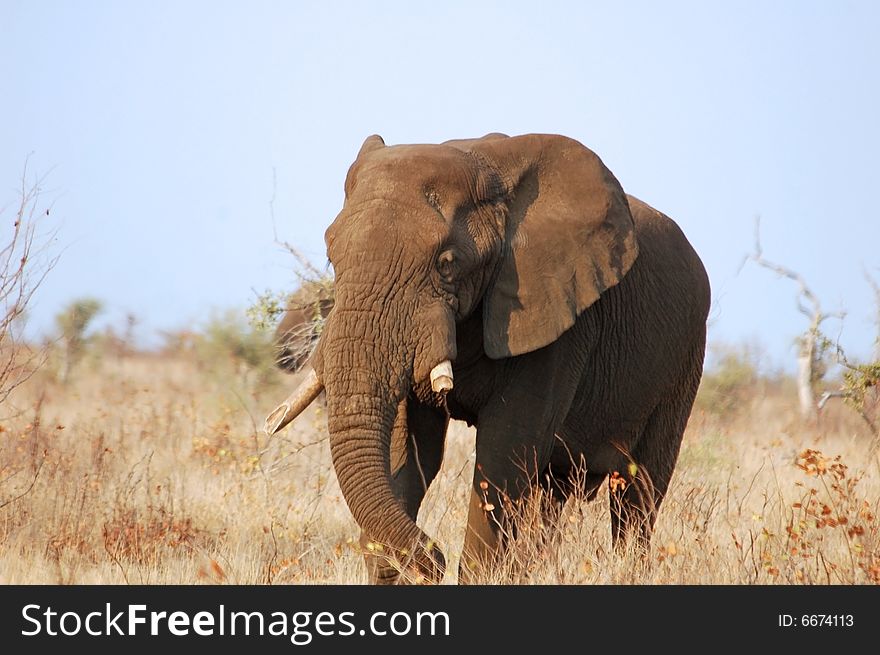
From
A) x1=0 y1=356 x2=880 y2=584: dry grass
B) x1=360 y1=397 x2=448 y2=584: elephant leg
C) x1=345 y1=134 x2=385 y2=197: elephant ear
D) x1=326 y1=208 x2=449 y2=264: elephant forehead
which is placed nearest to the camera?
x1=326 y1=208 x2=449 y2=264: elephant forehead

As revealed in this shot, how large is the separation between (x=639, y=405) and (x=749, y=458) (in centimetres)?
503

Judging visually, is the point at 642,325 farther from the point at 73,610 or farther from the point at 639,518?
the point at 73,610

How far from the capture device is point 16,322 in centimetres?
880

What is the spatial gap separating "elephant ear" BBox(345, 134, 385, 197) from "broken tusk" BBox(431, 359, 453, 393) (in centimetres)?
120

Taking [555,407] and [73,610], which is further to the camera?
[555,407]

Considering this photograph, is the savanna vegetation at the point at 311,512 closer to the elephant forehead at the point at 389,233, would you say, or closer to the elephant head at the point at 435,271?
the elephant head at the point at 435,271

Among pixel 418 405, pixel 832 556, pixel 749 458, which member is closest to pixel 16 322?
pixel 418 405

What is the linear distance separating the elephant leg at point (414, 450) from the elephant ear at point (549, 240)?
0.69m

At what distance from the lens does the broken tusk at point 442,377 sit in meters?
7.02

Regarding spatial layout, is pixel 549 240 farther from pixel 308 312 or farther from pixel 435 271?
pixel 308 312

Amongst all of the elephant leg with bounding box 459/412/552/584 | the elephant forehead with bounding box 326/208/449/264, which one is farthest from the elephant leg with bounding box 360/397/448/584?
the elephant forehead with bounding box 326/208/449/264

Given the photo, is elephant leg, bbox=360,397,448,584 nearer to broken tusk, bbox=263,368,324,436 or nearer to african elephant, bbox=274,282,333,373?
broken tusk, bbox=263,368,324,436

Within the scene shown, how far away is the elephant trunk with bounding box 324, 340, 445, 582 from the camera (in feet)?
23.2

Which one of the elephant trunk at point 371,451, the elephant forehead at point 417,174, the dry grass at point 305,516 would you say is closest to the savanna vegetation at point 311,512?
the dry grass at point 305,516
